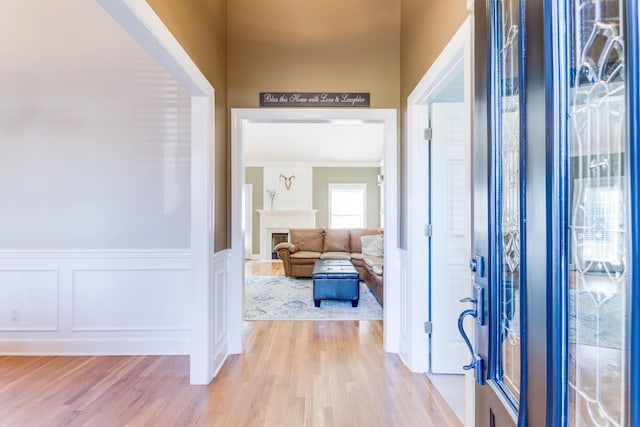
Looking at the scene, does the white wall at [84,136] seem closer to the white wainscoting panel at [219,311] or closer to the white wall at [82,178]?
the white wall at [82,178]

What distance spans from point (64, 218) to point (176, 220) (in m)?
0.97

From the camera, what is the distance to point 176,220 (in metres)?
2.80

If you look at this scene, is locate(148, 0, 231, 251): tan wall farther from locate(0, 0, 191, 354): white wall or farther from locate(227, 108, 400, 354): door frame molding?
locate(0, 0, 191, 354): white wall

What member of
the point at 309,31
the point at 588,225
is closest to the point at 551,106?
the point at 588,225

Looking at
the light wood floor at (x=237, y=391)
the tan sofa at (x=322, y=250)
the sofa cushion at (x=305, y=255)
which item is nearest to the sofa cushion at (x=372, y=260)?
the tan sofa at (x=322, y=250)

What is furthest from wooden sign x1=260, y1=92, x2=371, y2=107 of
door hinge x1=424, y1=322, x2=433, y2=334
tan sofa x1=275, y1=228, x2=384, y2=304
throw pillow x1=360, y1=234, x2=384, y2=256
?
throw pillow x1=360, y1=234, x2=384, y2=256

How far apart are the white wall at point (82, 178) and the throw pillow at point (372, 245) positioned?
165 inches

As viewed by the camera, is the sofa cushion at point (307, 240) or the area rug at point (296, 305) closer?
the area rug at point (296, 305)

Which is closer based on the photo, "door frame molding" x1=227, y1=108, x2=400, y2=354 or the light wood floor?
the light wood floor

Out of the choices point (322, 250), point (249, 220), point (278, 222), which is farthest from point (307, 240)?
point (249, 220)

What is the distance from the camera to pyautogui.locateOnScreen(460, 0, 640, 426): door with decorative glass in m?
0.47

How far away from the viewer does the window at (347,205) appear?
835 cm

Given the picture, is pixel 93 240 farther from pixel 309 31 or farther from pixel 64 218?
pixel 309 31

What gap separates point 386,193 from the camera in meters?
2.82
